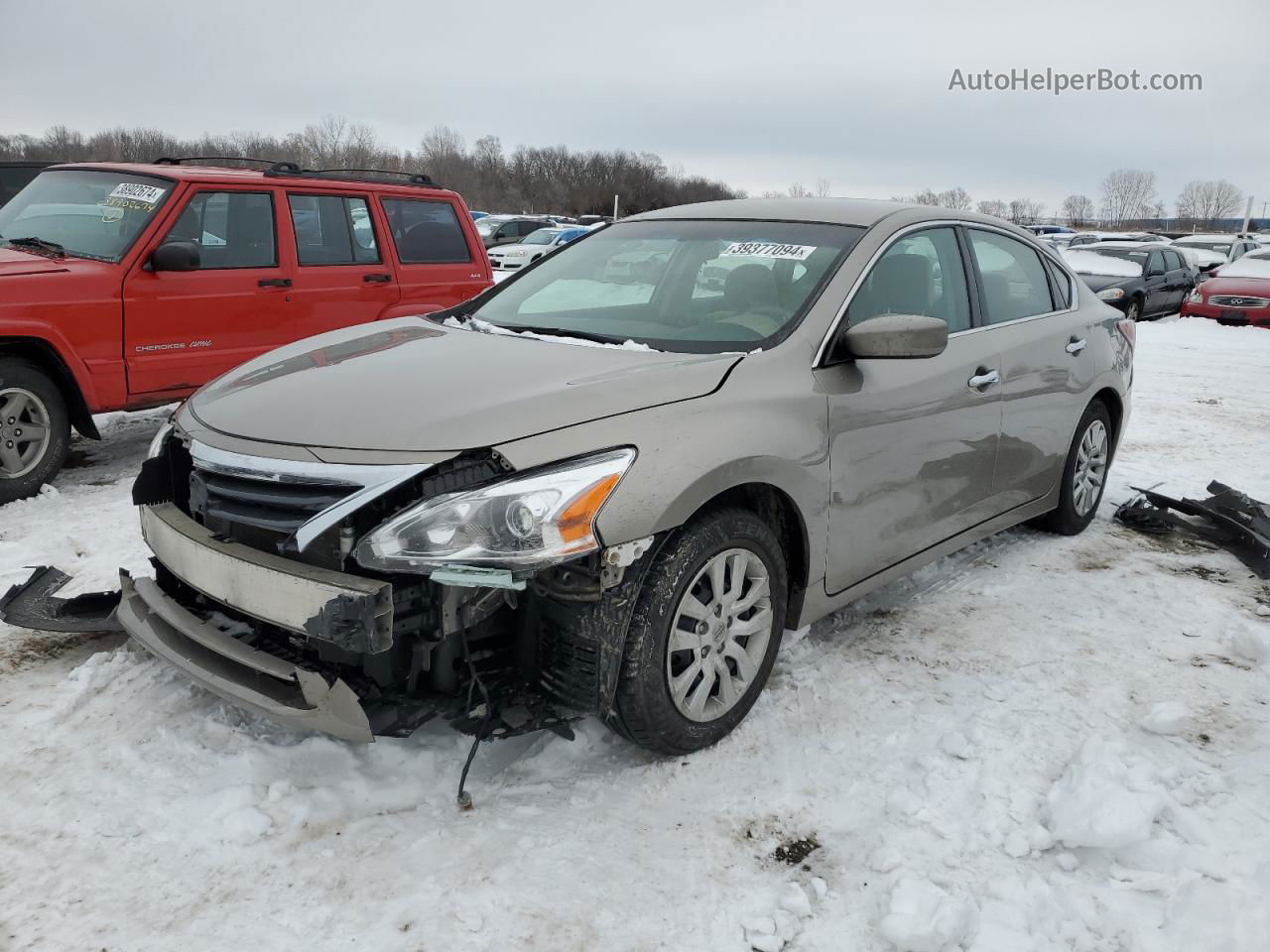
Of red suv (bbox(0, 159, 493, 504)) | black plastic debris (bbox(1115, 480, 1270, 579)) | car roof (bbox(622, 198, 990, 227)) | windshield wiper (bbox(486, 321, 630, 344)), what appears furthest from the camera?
red suv (bbox(0, 159, 493, 504))

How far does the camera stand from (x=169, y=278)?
562 cm

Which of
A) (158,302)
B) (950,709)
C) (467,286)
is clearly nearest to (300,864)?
(950,709)

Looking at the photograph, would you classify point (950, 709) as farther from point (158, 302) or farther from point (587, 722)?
point (158, 302)

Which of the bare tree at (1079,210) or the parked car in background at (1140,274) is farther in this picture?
the bare tree at (1079,210)

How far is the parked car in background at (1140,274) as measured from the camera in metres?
16.8

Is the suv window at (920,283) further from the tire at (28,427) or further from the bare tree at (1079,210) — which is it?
the bare tree at (1079,210)

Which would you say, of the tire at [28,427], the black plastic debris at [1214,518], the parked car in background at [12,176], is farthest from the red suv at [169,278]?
the black plastic debris at [1214,518]

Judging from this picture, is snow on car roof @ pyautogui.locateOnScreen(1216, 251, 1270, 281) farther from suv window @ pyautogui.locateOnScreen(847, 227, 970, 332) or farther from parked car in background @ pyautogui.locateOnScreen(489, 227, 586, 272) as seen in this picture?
suv window @ pyautogui.locateOnScreen(847, 227, 970, 332)

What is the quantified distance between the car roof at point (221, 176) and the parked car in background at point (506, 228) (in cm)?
1651

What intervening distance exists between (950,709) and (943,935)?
113cm

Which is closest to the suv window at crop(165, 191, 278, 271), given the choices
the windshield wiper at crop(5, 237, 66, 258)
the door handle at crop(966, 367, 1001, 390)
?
the windshield wiper at crop(5, 237, 66, 258)

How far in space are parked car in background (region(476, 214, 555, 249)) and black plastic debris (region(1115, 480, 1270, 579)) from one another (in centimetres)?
1956

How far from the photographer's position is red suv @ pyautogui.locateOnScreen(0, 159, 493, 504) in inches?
202

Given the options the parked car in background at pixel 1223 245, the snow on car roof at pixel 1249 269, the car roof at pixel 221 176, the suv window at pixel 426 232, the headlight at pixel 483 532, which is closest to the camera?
the headlight at pixel 483 532
